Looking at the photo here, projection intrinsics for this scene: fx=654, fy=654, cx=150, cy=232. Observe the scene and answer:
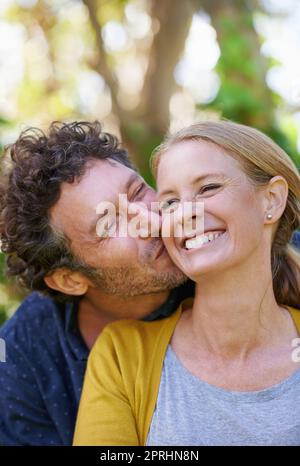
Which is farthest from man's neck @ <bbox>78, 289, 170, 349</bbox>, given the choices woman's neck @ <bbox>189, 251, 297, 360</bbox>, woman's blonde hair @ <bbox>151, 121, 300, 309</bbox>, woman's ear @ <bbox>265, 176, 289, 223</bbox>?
woman's ear @ <bbox>265, 176, 289, 223</bbox>

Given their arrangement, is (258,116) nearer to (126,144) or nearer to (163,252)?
(126,144)

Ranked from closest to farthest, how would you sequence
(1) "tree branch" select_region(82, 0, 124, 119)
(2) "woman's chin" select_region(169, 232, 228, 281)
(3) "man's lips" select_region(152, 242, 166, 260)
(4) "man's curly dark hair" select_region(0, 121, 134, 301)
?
(2) "woman's chin" select_region(169, 232, 228, 281)
(3) "man's lips" select_region(152, 242, 166, 260)
(4) "man's curly dark hair" select_region(0, 121, 134, 301)
(1) "tree branch" select_region(82, 0, 124, 119)

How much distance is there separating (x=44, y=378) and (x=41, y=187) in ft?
A: 2.58

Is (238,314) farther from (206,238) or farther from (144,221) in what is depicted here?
(144,221)

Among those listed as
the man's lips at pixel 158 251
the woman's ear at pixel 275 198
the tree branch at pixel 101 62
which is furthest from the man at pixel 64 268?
the tree branch at pixel 101 62

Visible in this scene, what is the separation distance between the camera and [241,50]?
4262mm

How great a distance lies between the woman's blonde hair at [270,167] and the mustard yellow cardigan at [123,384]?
5.2 inches

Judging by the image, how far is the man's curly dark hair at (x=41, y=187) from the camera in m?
2.48

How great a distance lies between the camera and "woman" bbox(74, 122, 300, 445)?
2.05m

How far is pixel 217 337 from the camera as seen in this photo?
220cm

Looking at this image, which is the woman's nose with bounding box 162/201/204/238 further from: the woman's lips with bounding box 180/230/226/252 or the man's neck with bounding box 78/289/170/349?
the man's neck with bounding box 78/289/170/349

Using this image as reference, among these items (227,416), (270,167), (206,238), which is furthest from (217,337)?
(270,167)

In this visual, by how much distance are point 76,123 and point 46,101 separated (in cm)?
523

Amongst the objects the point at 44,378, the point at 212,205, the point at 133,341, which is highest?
the point at 212,205
